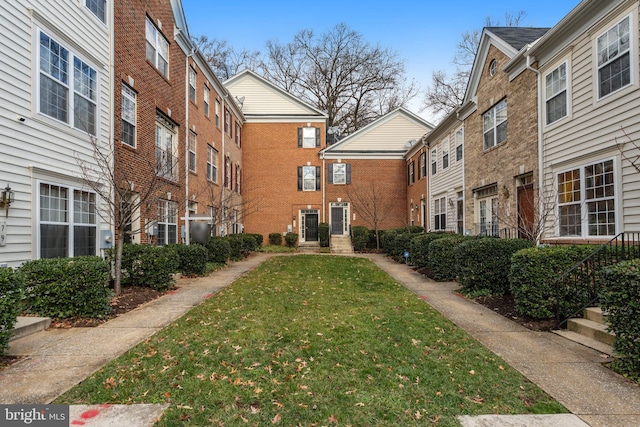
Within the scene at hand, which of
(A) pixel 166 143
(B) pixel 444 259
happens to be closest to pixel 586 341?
(B) pixel 444 259

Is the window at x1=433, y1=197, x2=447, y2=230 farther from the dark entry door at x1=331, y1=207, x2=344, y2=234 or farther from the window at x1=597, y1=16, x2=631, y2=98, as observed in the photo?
the window at x1=597, y1=16, x2=631, y2=98

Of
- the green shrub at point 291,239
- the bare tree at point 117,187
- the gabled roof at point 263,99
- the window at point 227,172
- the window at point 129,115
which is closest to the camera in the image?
the bare tree at point 117,187

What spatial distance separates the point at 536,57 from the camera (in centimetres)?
904

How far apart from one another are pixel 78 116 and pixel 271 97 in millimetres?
16842

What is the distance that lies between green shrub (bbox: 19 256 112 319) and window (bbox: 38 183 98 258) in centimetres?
130

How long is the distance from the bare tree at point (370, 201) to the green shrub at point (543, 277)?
1696 cm

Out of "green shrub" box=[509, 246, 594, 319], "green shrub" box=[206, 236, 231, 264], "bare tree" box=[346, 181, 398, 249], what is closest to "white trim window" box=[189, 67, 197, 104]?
"green shrub" box=[206, 236, 231, 264]

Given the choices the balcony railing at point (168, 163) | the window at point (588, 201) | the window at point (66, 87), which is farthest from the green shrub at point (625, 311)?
the balcony railing at point (168, 163)

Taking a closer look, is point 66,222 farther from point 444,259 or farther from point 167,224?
point 444,259

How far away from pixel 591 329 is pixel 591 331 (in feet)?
0.09

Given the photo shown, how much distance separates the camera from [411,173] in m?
21.9

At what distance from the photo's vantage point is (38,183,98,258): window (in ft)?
21.2

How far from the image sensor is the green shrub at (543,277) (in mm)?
5395

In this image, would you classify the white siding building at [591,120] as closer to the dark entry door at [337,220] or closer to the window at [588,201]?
the window at [588,201]
